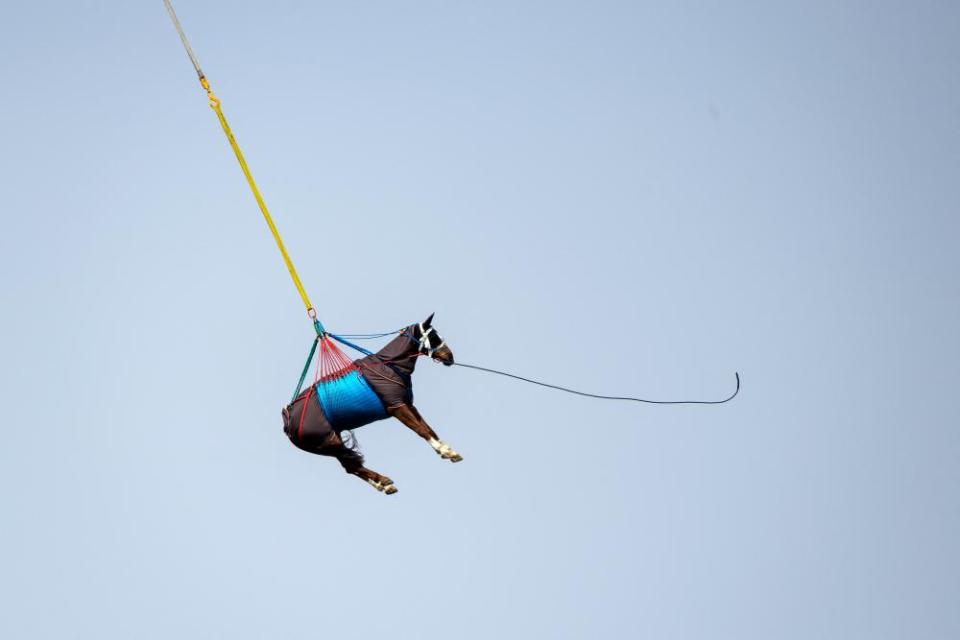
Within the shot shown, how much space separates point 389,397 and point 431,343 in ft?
4.17

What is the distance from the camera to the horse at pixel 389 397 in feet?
77.6

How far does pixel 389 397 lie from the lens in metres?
23.7

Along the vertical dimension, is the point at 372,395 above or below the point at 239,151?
below

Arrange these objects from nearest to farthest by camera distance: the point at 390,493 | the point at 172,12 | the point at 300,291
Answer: the point at 172,12, the point at 300,291, the point at 390,493

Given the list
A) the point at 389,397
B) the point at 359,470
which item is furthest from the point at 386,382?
the point at 359,470

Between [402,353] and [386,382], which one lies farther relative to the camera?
[402,353]

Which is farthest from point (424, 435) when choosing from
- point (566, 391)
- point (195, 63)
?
point (195, 63)

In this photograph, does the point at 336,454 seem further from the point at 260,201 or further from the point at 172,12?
the point at 172,12

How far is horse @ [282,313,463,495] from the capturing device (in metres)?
23.7

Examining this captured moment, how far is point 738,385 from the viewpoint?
83.9 ft

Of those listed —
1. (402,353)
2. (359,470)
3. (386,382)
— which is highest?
A: (402,353)

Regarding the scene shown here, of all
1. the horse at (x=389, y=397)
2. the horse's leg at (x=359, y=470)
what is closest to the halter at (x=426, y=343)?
the horse at (x=389, y=397)

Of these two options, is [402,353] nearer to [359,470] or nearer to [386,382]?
[386,382]

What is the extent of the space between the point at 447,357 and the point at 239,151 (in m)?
5.25
